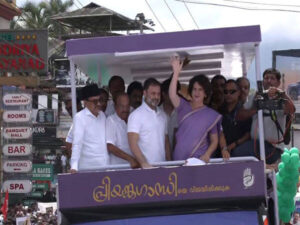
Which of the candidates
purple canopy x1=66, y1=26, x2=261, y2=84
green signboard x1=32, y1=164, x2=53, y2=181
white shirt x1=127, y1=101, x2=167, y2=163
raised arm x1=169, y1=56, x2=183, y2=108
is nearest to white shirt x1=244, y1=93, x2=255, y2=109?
purple canopy x1=66, y1=26, x2=261, y2=84

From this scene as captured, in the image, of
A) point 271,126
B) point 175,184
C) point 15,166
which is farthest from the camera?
point 15,166

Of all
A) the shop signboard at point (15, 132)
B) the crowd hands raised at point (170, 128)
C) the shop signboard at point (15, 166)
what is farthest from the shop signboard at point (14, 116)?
the crowd hands raised at point (170, 128)

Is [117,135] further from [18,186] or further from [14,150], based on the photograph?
[18,186]

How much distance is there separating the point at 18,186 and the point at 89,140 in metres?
19.1

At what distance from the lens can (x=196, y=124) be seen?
7.02 meters

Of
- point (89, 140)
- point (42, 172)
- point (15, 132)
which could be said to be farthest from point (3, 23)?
point (89, 140)

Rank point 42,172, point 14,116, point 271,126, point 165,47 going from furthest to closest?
point 42,172
point 14,116
point 271,126
point 165,47

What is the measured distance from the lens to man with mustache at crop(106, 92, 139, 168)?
23.9ft

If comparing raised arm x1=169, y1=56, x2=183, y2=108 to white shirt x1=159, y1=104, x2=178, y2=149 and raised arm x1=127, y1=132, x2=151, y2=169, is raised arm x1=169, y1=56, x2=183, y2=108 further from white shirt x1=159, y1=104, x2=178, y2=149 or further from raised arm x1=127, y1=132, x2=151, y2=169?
raised arm x1=127, y1=132, x2=151, y2=169

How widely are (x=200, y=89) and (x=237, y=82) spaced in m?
1.35

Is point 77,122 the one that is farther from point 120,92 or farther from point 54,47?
point 54,47

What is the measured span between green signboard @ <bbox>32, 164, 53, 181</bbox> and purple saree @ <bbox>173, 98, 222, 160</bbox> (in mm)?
31864

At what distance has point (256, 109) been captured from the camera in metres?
7.43

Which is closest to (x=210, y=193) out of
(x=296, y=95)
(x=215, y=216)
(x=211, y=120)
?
(x=215, y=216)
